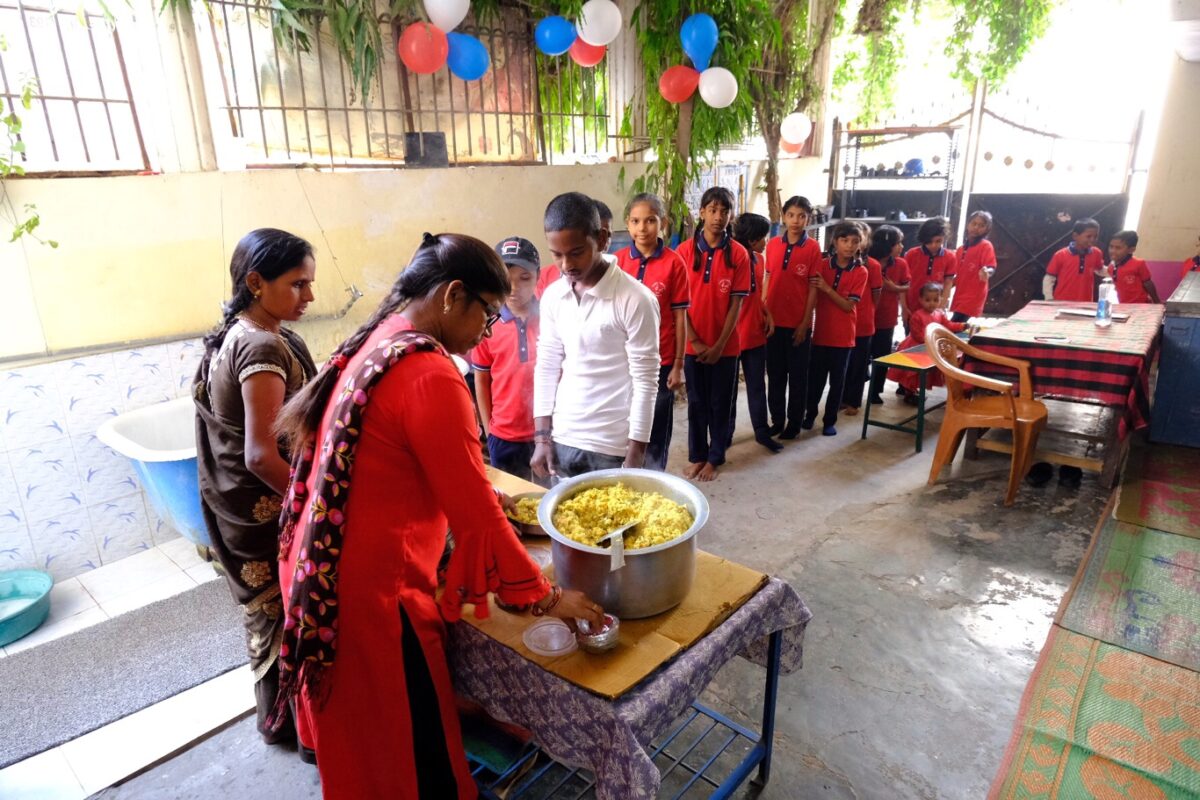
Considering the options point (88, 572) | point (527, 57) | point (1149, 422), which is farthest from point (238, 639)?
point (1149, 422)

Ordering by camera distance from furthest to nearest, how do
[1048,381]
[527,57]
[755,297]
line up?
[527,57], [755,297], [1048,381]

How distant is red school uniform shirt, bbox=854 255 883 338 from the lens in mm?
5680

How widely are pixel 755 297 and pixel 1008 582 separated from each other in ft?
7.86

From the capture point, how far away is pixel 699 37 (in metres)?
5.80

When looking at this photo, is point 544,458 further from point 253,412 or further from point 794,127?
point 794,127

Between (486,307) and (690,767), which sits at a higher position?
(486,307)

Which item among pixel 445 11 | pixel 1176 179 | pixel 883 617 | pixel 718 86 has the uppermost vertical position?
pixel 445 11

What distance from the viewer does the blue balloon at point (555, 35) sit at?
16.9ft

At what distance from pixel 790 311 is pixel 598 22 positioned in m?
2.61

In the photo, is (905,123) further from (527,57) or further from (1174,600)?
(1174,600)

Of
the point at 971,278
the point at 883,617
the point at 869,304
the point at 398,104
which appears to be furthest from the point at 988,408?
the point at 398,104

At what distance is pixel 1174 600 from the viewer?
10.8ft

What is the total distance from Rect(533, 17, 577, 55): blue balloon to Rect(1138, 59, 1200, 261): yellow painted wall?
6.86m

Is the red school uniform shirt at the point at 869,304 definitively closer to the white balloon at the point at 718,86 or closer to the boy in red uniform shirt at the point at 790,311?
the boy in red uniform shirt at the point at 790,311
